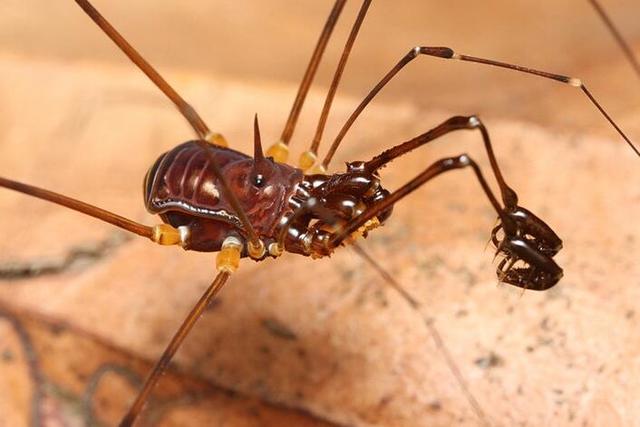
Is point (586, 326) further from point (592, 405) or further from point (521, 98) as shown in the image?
point (521, 98)

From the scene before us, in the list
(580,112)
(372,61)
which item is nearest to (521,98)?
(580,112)

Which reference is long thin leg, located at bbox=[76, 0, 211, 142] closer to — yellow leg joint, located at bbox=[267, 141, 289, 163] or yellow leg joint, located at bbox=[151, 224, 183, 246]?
yellow leg joint, located at bbox=[267, 141, 289, 163]

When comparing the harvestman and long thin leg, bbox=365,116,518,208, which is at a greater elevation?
long thin leg, bbox=365,116,518,208

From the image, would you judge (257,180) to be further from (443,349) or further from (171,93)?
(443,349)

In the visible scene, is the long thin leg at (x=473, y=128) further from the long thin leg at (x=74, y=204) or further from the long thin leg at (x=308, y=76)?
the long thin leg at (x=74, y=204)

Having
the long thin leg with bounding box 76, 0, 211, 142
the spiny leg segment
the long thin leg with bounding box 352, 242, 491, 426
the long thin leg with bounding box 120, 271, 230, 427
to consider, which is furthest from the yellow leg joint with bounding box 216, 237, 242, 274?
the long thin leg with bounding box 76, 0, 211, 142

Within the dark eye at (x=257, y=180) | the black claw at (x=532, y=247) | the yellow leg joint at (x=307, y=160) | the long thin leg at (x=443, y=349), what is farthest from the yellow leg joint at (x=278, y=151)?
the black claw at (x=532, y=247)

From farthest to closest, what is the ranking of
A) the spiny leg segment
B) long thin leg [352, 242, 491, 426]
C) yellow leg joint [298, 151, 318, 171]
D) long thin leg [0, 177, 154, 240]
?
1. yellow leg joint [298, 151, 318, 171]
2. long thin leg [0, 177, 154, 240]
3. long thin leg [352, 242, 491, 426]
4. the spiny leg segment
